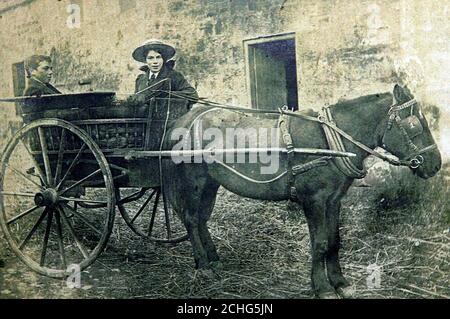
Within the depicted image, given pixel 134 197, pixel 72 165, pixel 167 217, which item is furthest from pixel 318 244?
pixel 72 165

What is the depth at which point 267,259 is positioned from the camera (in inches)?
200

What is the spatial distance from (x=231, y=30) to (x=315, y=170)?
1615mm

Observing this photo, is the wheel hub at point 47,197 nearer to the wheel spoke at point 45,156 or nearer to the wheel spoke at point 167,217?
the wheel spoke at point 45,156

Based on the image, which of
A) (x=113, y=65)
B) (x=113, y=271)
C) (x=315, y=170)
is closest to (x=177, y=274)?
(x=113, y=271)

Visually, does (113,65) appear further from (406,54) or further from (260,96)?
(406,54)

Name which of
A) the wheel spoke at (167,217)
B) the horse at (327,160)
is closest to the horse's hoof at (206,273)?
the wheel spoke at (167,217)

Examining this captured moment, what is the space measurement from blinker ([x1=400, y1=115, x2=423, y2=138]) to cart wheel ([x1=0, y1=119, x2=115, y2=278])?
8.28 ft

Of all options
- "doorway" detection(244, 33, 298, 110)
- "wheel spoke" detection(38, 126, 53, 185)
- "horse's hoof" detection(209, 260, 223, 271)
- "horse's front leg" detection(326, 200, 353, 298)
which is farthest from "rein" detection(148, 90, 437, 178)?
"wheel spoke" detection(38, 126, 53, 185)

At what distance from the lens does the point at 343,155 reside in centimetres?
446

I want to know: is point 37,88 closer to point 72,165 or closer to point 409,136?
point 72,165

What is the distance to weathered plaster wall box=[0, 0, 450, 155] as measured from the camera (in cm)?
471

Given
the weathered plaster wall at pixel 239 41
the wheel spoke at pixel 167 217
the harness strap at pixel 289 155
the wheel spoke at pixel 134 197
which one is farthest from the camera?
the wheel spoke at pixel 134 197

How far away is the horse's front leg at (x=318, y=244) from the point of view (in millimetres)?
4570

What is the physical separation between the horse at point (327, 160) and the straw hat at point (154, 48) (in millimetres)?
751
